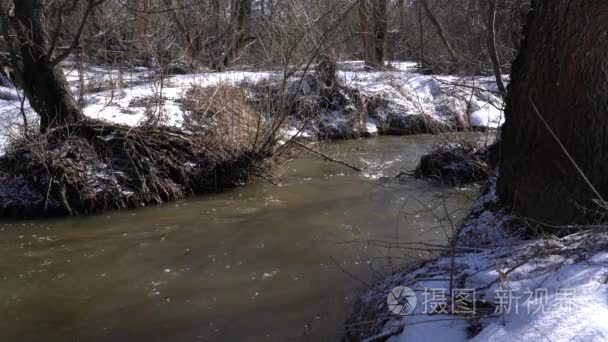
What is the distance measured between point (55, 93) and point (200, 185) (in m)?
2.81

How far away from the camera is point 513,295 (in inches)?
128

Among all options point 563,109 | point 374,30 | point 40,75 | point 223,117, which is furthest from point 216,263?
point 374,30

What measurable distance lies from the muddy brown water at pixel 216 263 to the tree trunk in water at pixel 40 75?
198cm

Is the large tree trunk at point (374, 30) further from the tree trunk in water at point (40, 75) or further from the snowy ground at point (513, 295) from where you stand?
the snowy ground at point (513, 295)

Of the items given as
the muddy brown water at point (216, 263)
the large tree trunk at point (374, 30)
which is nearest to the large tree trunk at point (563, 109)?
the muddy brown water at point (216, 263)

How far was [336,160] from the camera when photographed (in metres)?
11.6

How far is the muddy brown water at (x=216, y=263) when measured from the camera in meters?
5.29

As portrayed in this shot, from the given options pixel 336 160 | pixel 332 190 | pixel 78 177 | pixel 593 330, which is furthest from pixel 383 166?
pixel 593 330

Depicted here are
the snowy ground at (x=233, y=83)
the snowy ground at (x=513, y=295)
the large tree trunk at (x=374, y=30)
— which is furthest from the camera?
the large tree trunk at (x=374, y=30)

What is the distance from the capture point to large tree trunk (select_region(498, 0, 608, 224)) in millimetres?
4152

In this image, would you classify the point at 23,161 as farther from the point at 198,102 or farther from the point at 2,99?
the point at 2,99

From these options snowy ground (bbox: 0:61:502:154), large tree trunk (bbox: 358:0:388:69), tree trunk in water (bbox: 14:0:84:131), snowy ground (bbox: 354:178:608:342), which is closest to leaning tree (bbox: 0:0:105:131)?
tree trunk in water (bbox: 14:0:84:131)

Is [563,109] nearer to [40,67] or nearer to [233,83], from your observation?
[40,67]

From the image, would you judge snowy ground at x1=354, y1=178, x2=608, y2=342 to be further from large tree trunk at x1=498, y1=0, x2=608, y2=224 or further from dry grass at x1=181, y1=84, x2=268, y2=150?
dry grass at x1=181, y1=84, x2=268, y2=150
